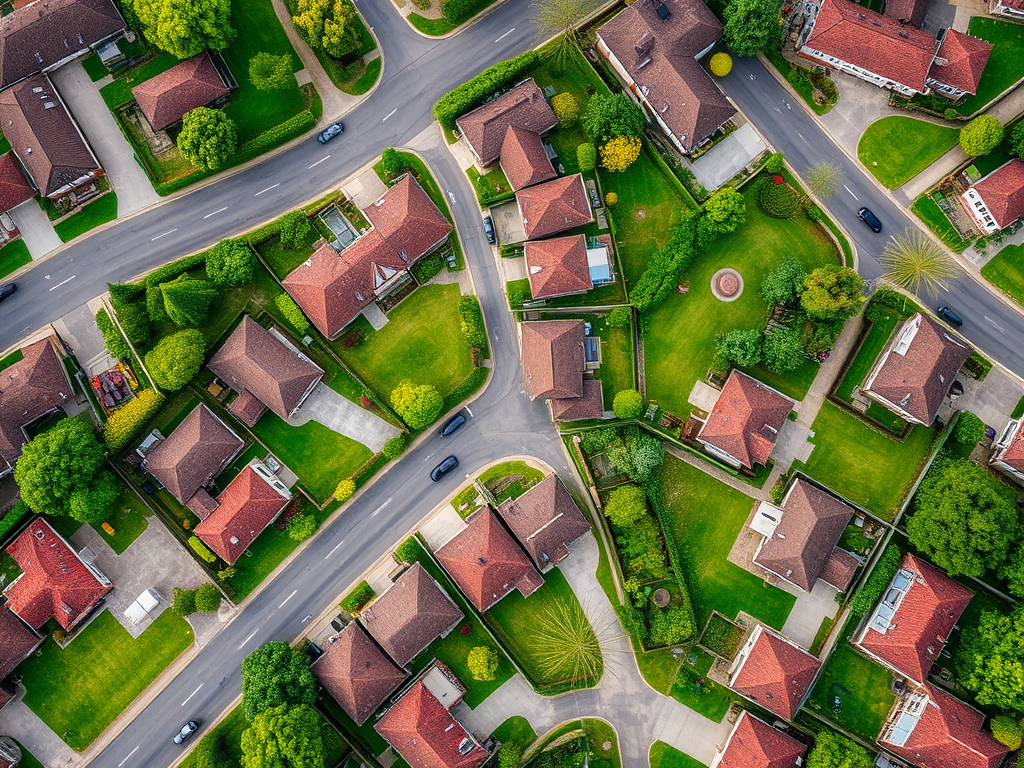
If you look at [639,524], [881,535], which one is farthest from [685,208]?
[881,535]

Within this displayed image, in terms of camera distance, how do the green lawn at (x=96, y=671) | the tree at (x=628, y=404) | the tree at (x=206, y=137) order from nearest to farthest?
the tree at (x=206, y=137) → the tree at (x=628, y=404) → the green lawn at (x=96, y=671)

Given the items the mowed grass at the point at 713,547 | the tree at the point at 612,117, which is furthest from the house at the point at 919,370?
the tree at the point at 612,117

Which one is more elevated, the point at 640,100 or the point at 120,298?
the point at 120,298

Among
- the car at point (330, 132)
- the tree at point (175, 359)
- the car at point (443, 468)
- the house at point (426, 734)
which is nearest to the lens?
the house at point (426, 734)

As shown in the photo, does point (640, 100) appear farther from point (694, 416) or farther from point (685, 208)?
point (694, 416)

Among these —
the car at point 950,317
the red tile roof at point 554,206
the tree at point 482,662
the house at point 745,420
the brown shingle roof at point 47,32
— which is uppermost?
the brown shingle roof at point 47,32

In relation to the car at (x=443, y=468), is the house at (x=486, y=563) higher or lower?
lower

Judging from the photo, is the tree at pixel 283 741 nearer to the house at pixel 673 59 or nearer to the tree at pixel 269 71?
the tree at pixel 269 71
